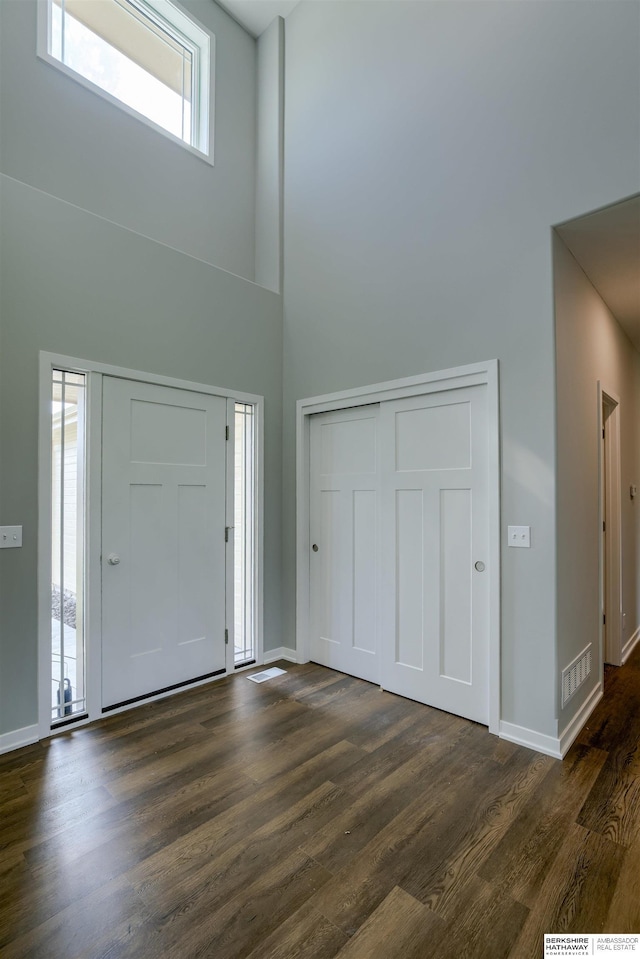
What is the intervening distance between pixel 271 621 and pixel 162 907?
2.28 meters

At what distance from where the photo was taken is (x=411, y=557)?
3035mm

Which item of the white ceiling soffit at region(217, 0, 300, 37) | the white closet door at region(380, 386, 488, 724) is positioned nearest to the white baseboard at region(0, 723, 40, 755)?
the white closet door at region(380, 386, 488, 724)

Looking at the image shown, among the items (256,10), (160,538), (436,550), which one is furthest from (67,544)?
(256,10)

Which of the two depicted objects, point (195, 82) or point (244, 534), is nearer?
point (244, 534)

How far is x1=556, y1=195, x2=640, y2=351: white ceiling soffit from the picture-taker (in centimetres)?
232

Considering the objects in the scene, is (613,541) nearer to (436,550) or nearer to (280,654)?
(436,550)

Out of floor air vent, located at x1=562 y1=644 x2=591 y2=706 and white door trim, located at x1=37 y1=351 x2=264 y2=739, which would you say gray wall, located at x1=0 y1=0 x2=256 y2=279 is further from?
floor air vent, located at x1=562 y1=644 x2=591 y2=706

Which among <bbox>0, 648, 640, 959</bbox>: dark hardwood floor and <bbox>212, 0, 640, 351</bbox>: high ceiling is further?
<bbox>212, 0, 640, 351</bbox>: high ceiling

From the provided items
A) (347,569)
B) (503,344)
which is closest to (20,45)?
(503,344)

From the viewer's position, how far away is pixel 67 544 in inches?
109

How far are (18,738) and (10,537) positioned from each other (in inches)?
41.5

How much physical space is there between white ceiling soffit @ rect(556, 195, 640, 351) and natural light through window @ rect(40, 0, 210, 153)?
9.90 ft

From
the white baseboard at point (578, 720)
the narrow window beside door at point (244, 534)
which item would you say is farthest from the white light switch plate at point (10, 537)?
the white baseboard at point (578, 720)

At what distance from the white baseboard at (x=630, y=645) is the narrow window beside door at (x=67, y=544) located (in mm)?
3950
